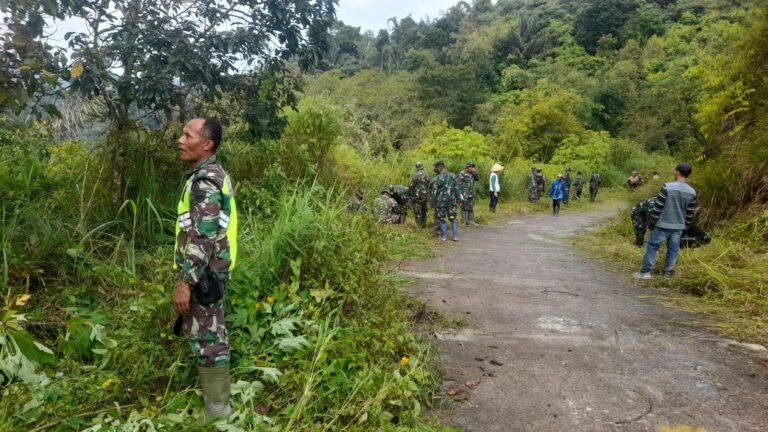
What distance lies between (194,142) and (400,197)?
8609mm

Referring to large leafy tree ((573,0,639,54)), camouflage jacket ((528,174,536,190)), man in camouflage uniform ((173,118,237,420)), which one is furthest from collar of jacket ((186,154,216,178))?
large leafy tree ((573,0,639,54))

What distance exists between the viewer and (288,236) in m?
3.70

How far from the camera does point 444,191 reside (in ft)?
32.8

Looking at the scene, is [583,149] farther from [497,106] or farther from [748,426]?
[748,426]

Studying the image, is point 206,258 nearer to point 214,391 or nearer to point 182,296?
point 182,296

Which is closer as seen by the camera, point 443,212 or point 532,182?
point 443,212

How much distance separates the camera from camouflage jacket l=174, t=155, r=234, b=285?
2.41 meters

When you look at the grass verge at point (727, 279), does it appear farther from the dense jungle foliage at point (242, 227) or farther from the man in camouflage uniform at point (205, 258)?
the man in camouflage uniform at point (205, 258)

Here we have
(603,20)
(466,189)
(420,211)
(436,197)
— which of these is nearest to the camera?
(436,197)

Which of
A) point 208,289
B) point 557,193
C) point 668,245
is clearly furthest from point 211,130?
point 557,193

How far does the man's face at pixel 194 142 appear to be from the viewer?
2574 mm

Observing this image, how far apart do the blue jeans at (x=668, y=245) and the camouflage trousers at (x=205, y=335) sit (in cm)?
601

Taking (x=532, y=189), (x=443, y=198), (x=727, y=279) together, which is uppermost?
(x=443, y=198)

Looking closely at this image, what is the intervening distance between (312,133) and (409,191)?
4.30 metres
